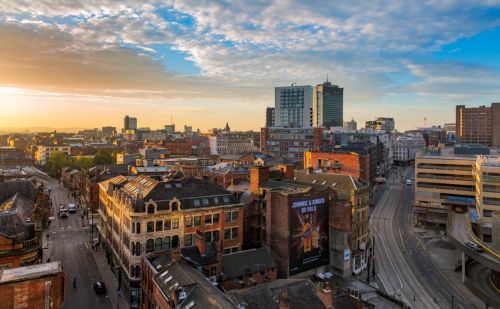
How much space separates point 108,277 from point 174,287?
1321 inches

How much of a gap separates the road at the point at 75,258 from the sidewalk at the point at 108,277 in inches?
30.8

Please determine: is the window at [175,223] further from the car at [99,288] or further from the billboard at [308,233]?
the billboard at [308,233]

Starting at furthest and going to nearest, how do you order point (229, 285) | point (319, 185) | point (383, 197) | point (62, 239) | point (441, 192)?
point (383, 197), point (441, 192), point (62, 239), point (319, 185), point (229, 285)

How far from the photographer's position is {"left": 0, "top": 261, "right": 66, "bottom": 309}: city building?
36.7 meters

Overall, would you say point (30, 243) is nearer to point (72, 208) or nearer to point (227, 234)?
point (227, 234)

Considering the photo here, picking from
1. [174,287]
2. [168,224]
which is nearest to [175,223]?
[168,224]

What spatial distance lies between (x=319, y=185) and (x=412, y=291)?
86.6ft

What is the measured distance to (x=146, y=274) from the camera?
55.7 metres

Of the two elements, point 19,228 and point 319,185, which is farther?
point 319,185

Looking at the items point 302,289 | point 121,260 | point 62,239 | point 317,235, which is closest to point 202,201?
point 121,260

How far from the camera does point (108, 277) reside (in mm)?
70250

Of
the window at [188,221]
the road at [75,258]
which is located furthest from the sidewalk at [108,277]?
the window at [188,221]

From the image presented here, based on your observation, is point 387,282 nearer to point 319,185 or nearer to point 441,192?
point 319,185

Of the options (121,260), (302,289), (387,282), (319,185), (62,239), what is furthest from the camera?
(62,239)
